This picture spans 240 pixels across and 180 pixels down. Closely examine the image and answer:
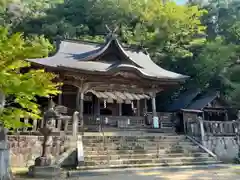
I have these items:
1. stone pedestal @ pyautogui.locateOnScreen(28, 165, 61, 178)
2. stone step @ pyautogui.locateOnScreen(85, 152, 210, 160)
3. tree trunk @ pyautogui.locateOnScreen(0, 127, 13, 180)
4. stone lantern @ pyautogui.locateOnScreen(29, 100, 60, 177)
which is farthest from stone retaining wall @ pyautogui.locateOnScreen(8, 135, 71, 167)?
tree trunk @ pyautogui.locateOnScreen(0, 127, 13, 180)

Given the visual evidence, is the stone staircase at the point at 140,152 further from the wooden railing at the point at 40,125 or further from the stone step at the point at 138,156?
the wooden railing at the point at 40,125

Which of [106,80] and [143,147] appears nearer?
[143,147]

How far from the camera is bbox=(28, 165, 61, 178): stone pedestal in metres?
8.45

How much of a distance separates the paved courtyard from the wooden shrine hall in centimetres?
616

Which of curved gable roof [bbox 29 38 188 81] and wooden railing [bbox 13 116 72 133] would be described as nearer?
wooden railing [bbox 13 116 72 133]

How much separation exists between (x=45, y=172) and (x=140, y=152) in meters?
4.63

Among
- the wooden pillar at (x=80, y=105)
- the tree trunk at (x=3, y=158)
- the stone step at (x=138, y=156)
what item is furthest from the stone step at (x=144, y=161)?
the wooden pillar at (x=80, y=105)

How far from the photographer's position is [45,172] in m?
8.52

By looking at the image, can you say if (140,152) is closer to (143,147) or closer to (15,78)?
(143,147)

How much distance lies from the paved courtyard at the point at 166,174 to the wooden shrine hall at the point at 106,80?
20.2 feet

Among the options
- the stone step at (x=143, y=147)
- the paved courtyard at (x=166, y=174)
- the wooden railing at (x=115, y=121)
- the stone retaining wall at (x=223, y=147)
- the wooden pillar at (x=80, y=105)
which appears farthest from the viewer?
the wooden railing at (x=115, y=121)

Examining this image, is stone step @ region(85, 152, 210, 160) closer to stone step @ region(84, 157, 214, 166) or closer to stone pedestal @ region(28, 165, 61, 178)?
stone step @ region(84, 157, 214, 166)

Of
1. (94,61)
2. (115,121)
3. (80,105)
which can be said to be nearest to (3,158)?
(80,105)

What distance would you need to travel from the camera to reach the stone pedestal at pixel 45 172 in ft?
27.7
